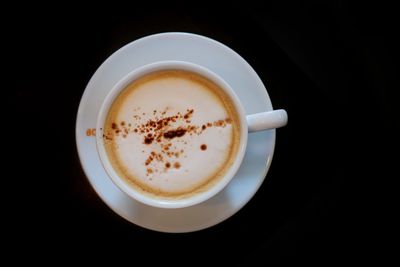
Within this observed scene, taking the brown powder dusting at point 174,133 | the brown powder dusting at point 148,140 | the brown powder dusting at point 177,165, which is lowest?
the brown powder dusting at point 177,165

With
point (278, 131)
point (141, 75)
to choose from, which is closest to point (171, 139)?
point (141, 75)

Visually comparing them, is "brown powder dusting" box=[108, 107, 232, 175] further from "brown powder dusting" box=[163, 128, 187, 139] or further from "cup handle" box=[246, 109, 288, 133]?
"cup handle" box=[246, 109, 288, 133]

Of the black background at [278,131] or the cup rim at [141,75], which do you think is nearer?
the cup rim at [141,75]

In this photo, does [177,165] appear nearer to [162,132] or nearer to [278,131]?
[162,132]

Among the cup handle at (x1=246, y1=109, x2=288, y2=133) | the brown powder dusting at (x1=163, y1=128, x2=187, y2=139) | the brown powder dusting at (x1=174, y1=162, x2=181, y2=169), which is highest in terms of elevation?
the cup handle at (x1=246, y1=109, x2=288, y2=133)

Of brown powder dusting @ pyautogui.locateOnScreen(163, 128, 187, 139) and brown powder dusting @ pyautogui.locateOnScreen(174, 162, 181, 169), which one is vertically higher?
brown powder dusting @ pyautogui.locateOnScreen(163, 128, 187, 139)

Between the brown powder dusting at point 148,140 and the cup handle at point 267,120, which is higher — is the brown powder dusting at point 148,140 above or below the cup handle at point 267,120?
below

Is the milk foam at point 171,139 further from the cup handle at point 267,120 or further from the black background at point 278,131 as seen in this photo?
the black background at point 278,131

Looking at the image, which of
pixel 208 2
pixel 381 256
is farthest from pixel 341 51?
pixel 381 256

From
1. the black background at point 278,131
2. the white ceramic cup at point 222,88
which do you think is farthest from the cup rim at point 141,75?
the black background at point 278,131

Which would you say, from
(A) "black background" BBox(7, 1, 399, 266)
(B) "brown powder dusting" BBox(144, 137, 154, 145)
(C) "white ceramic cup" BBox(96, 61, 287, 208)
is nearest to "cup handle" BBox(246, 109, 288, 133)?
(C) "white ceramic cup" BBox(96, 61, 287, 208)
